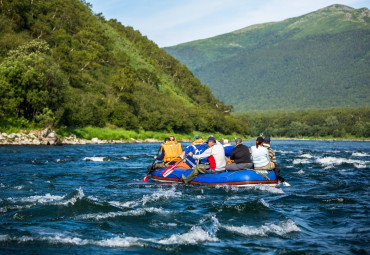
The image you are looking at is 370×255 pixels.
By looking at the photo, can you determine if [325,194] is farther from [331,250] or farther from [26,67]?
[26,67]

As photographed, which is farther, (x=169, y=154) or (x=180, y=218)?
(x=169, y=154)

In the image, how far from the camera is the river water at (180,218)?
28.1 ft

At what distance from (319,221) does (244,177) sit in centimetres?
555

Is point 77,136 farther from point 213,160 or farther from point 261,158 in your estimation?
point 261,158

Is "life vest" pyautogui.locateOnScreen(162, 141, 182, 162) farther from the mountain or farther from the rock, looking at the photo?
the mountain

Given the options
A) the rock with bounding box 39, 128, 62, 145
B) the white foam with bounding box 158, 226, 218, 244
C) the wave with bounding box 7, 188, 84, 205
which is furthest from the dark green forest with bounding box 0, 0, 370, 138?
the white foam with bounding box 158, 226, 218, 244

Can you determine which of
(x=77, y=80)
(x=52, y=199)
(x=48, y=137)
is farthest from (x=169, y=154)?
(x=77, y=80)

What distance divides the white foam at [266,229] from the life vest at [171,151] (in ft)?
33.8

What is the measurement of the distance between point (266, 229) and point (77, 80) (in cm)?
7429

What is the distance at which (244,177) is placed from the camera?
1641 cm

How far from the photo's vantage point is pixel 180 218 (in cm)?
1135

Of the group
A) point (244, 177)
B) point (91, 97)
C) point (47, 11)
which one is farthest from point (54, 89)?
point (47, 11)

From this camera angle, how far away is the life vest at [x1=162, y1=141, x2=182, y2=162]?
20312 mm

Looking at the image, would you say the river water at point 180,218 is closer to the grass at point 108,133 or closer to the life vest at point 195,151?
the life vest at point 195,151
